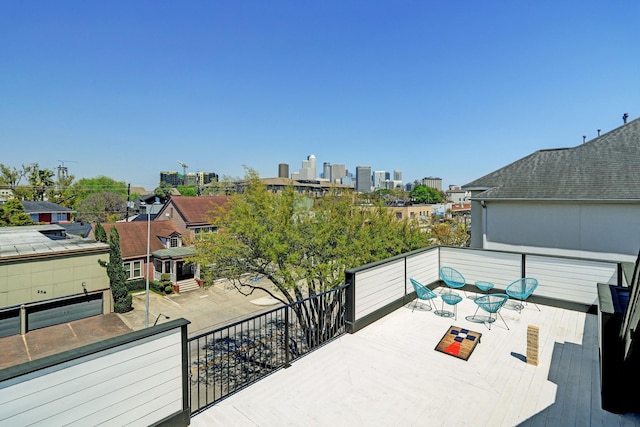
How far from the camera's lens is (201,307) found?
1855 centimetres

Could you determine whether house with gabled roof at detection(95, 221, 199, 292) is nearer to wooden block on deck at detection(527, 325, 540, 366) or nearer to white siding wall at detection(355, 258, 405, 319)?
white siding wall at detection(355, 258, 405, 319)

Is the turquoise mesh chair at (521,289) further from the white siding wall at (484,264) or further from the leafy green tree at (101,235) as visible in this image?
the leafy green tree at (101,235)

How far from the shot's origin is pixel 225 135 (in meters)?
36.3

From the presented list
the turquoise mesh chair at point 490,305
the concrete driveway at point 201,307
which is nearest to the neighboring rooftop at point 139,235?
the concrete driveway at point 201,307

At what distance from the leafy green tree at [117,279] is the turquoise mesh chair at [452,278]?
1795cm

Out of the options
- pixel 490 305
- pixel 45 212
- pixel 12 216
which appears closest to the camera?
pixel 490 305

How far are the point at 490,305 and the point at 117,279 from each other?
19.2 m

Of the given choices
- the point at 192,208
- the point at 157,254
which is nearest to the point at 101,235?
the point at 157,254

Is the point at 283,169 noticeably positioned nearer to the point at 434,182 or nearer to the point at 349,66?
the point at 349,66

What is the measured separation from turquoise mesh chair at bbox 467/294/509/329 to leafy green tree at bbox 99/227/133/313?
61.7 feet

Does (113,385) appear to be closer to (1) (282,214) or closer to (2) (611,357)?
(2) (611,357)

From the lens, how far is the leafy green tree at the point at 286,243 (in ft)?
34.9

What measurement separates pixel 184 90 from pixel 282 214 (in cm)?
1682

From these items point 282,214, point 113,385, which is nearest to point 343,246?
point 282,214
